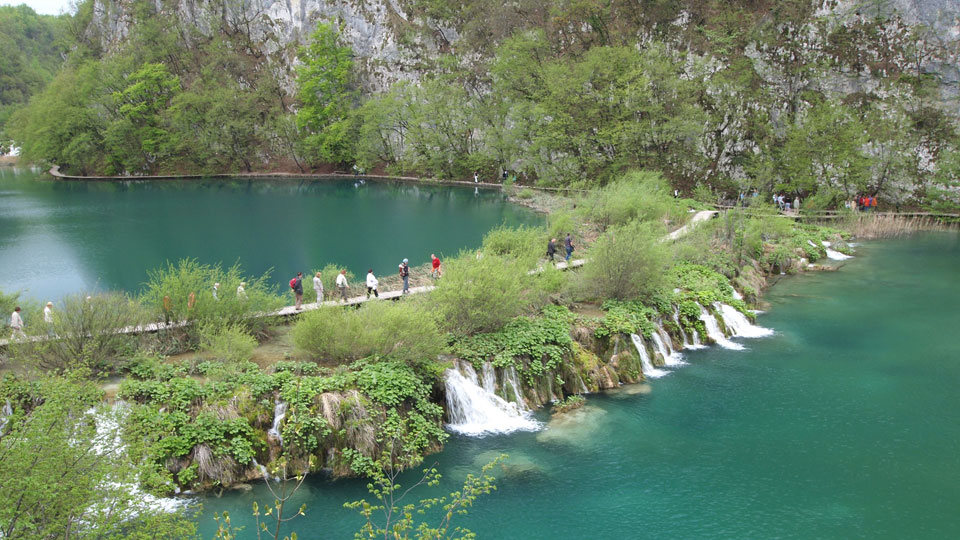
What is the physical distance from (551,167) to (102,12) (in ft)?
265

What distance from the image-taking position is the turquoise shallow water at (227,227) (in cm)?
3472

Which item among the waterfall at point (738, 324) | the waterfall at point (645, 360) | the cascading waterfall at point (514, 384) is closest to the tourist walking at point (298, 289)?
the cascading waterfall at point (514, 384)

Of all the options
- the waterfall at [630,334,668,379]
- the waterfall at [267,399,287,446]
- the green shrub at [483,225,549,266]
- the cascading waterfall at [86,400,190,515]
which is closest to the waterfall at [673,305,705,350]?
the waterfall at [630,334,668,379]

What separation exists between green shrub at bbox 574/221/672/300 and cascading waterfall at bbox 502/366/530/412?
6.74 metres

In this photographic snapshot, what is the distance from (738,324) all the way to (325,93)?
66002 millimetres

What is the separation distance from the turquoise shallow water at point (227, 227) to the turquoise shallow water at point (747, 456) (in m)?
16.5

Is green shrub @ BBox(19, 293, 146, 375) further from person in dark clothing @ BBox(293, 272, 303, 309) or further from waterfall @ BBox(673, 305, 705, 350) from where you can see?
waterfall @ BBox(673, 305, 705, 350)

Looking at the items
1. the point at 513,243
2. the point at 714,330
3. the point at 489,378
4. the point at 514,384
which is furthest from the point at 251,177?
the point at 514,384

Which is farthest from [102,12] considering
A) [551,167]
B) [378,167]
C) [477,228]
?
[477,228]

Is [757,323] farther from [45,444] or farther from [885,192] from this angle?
[885,192]

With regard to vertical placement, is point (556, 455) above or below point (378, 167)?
below

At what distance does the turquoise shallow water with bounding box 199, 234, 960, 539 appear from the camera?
1488 centimetres

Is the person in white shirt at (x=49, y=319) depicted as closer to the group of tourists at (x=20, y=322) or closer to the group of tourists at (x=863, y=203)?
the group of tourists at (x=20, y=322)

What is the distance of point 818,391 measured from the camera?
69.5 feet
